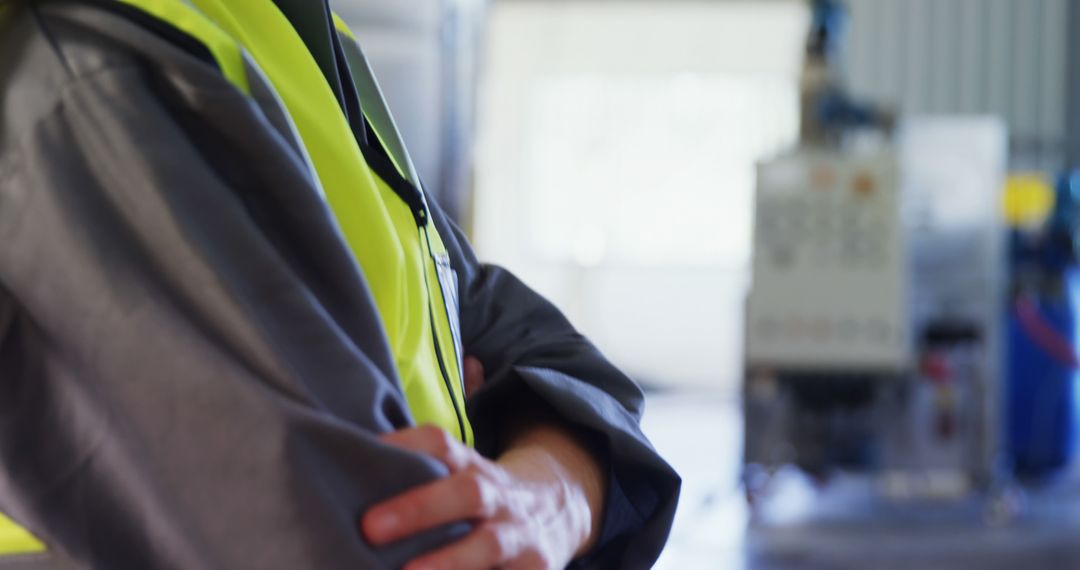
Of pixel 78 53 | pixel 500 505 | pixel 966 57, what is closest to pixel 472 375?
pixel 500 505

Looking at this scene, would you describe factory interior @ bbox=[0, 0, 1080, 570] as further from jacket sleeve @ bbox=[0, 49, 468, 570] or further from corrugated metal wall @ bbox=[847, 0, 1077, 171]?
jacket sleeve @ bbox=[0, 49, 468, 570]

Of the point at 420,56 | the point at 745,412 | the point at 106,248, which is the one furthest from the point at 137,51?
the point at 745,412

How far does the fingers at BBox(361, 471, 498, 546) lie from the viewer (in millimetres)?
489

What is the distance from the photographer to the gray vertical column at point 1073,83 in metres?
8.78

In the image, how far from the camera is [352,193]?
1.96 ft

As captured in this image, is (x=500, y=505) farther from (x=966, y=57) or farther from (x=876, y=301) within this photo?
(x=966, y=57)

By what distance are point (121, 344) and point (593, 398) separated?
276 millimetres

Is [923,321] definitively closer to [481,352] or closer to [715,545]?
[715,545]

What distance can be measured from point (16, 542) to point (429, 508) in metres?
0.17

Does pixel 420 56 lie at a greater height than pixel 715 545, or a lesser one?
greater

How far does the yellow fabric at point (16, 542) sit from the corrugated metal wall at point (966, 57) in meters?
8.82

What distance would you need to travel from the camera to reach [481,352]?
78 centimetres

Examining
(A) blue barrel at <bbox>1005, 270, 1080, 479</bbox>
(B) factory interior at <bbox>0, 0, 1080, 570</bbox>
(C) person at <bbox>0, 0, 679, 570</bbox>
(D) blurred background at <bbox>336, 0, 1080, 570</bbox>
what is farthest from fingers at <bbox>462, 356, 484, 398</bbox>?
(A) blue barrel at <bbox>1005, 270, 1080, 479</bbox>

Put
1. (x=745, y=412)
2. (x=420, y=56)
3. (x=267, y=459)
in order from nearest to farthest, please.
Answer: (x=267, y=459)
(x=420, y=56)
(x=745, y=412)
